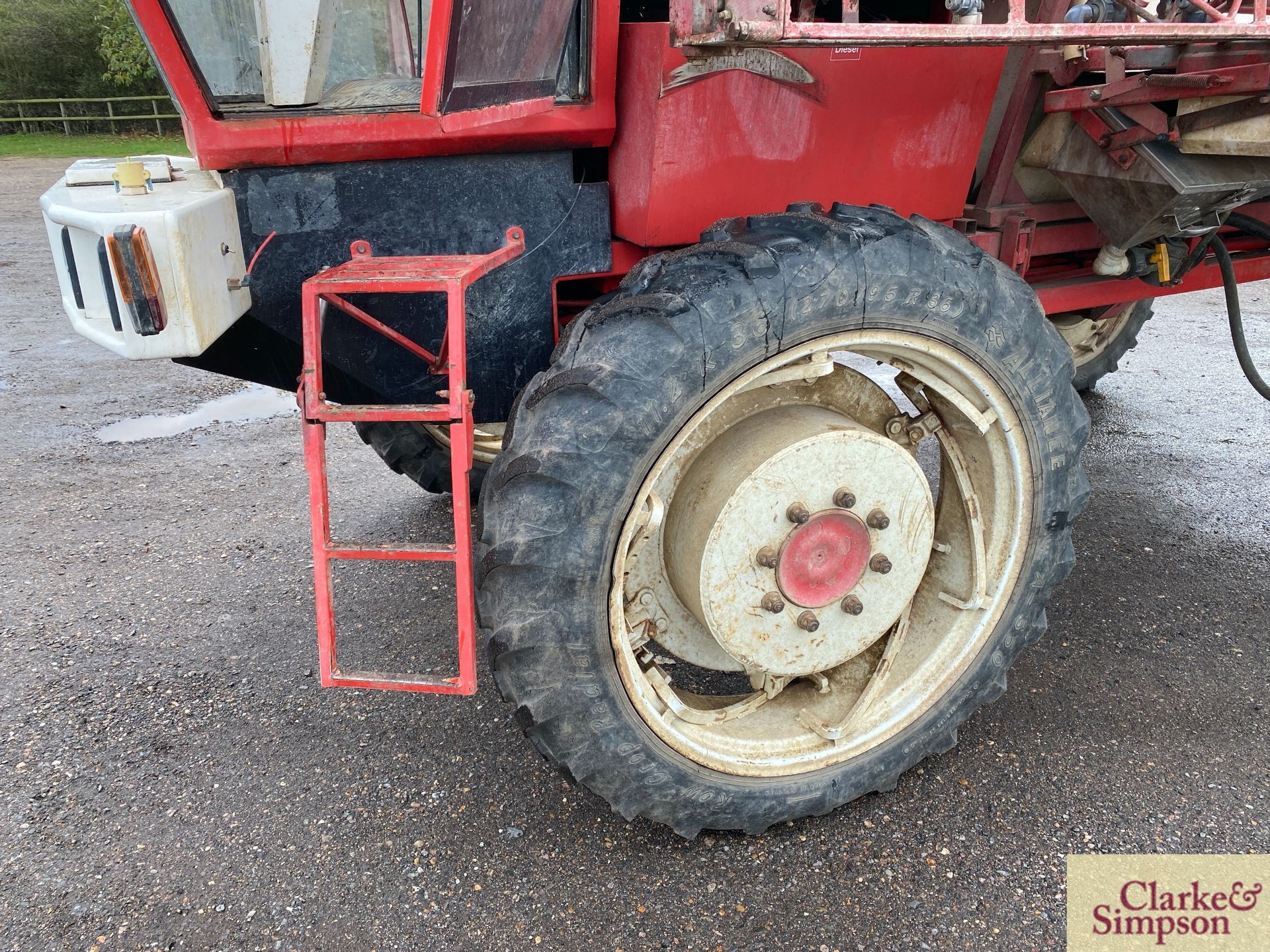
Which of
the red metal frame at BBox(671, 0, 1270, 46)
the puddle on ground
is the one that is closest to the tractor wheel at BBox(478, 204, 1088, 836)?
the red metal frame at BBox(671, 0, 1270, 46)

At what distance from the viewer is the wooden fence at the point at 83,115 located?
1970 centimetres

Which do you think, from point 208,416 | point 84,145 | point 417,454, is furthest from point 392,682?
point 84,145

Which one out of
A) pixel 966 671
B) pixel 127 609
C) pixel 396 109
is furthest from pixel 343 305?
pixel 127 609

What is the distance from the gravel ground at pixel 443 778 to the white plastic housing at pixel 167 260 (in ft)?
3.75

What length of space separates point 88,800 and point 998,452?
228 cm

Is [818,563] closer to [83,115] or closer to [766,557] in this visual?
[766,557]

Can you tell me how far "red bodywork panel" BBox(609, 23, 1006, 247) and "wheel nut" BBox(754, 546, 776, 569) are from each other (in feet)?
2.33

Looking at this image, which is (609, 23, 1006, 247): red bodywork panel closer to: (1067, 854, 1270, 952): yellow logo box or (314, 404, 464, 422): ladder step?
(314, 404, 464, 422): ladder step

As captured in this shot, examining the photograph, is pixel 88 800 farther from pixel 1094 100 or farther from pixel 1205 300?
pixel 1205 300

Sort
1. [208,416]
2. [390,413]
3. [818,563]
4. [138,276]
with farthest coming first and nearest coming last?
1. [208,416]
2. [818,563]
3. [390,413]
4. [138,276]

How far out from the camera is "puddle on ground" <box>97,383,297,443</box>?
14.8ft

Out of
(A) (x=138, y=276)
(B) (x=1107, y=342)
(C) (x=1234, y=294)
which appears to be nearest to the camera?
(A) (x=138, y=276)

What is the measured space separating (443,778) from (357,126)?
1.52 meters

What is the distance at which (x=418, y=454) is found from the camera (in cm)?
331
